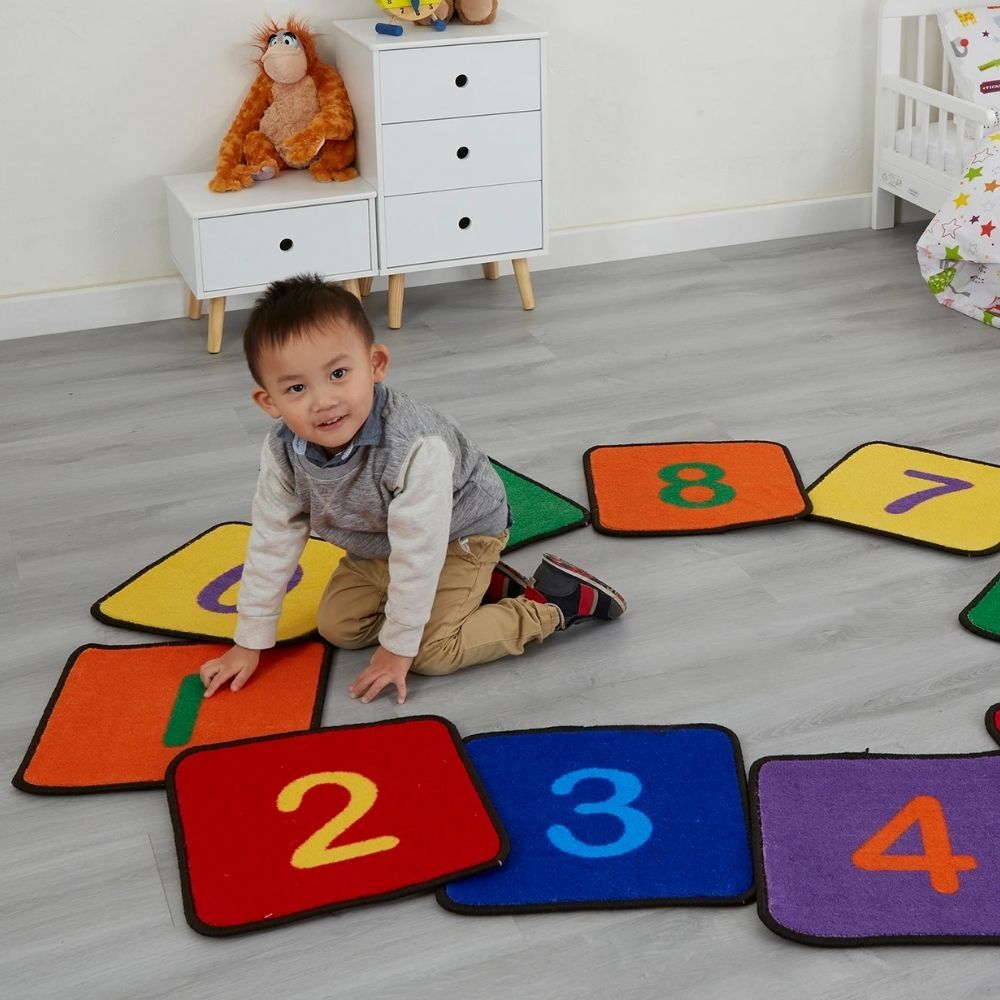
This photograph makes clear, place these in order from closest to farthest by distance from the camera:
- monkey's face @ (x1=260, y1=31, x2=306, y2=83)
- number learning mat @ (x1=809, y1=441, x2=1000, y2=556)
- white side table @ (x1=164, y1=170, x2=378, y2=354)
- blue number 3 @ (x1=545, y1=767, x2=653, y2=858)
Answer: blue number 3 @ (x1=545, y1=767, x2=653, y2=858) → number learning mat @ (x1=809, y1=441, x2=1000, y2=556) → white side table @ (x1=164, y1=170, x2=378, y2=354) → monkey's face @ (x1=260, y1=31, x2=306, y2=83)

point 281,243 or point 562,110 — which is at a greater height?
point 562,110

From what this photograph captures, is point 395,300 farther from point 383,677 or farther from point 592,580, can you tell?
point 383,677

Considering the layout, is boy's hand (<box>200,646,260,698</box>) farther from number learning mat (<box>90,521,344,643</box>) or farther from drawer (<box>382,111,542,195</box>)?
drawer (<box>382,111,542,195</box>)

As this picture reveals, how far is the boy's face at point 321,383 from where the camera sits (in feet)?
4.99

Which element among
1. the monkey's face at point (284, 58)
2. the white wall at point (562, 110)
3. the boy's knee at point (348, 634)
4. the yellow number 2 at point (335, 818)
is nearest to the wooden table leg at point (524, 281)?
the white wall at point (562, 110)

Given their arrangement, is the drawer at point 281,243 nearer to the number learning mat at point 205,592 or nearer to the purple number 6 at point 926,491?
the number learning mat at point 205,592

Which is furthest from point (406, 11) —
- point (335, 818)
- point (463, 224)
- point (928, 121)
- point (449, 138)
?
point (335, 818)

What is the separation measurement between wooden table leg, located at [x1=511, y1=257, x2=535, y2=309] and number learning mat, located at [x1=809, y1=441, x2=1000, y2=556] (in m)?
1.00

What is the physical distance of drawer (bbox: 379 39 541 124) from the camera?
269cm

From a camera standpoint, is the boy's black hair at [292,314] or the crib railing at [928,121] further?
the crib railing at [928,121]

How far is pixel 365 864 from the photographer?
1.39m

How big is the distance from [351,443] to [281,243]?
1236 millimetres

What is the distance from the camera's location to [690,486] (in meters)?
2.17

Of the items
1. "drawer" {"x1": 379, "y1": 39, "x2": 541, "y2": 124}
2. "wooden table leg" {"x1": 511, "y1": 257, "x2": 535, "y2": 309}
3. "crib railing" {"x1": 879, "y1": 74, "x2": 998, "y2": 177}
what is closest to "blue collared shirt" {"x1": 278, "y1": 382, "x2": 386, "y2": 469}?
"drawer" {"x1": 379, "y1": 39, "x2": 541, "y2": 124}
